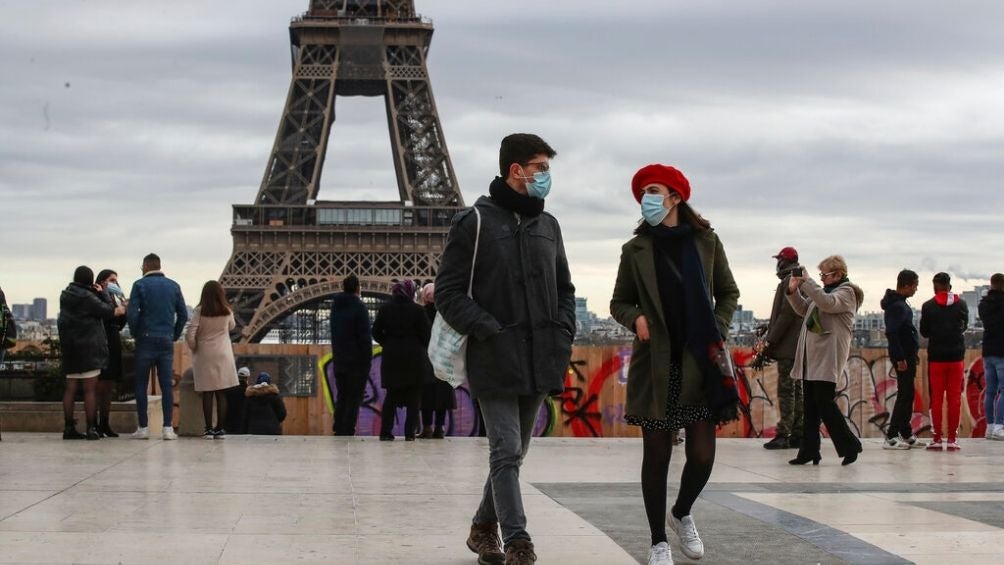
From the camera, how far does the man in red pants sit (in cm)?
1362

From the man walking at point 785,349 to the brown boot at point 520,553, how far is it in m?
6.44

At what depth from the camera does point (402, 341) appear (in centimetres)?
1423

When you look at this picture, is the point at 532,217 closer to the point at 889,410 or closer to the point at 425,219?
the point at 889,410

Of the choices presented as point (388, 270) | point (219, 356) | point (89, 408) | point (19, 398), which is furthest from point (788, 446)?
point (388, 270)

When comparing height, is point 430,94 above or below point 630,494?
above

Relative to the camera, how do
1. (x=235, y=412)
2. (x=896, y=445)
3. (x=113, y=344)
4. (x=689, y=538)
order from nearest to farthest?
(x=689, y=538) → (x=896, y=445) → (x=113, y=344) → (x=235, y=412)

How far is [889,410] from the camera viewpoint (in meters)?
18.8

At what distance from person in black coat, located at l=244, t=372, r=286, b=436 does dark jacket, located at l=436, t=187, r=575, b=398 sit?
364 inches

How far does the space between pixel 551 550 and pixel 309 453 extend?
576 centimetres

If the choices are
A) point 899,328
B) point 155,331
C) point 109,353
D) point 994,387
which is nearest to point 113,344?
point 109,353

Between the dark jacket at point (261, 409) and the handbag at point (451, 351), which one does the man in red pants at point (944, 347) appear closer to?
the dark jacket at point (261, 409)

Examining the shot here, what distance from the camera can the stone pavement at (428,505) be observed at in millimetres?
6762

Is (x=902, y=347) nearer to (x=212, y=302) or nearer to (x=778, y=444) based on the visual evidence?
(x=778, y=444)

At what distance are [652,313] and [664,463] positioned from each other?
2.28 ft
